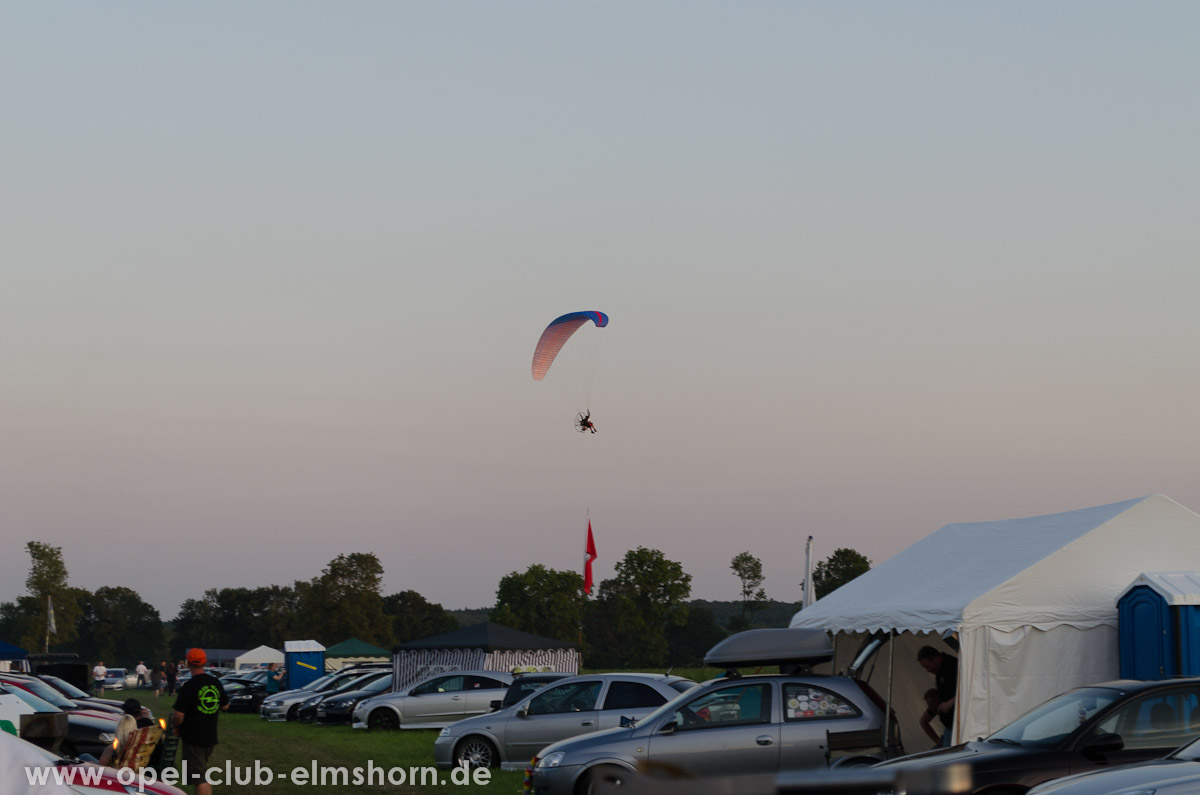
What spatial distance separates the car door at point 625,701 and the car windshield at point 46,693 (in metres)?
8.38

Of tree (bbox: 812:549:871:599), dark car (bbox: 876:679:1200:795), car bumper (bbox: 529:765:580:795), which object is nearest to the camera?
dark car (bbox: 876:679:1200:795)

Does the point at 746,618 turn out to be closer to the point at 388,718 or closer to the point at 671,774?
the point at 388,718

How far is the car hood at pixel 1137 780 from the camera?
21.9 feet

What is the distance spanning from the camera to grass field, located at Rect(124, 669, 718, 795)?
50.1 ft

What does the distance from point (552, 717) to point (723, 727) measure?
4976mm

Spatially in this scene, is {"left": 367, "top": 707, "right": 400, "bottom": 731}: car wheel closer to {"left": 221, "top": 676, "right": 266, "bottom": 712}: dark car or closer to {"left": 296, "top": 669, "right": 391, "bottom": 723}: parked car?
{"left": 296, "top": 669, "right": 391, "bottom": 723}: parked car

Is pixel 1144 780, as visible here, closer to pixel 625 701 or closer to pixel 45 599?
pixel 625 701

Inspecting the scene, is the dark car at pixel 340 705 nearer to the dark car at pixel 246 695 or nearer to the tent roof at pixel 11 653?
the dark car at pixel 246 695

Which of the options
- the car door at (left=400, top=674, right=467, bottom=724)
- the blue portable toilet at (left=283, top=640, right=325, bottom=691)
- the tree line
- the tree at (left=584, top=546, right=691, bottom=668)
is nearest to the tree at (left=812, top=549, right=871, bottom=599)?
the tree line

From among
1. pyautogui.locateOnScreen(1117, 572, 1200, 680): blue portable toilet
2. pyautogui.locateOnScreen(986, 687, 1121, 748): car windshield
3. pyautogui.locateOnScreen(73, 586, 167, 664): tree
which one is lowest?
pyautogui.locateOnScreen(73, 586, 167, 664): tree

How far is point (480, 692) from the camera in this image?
80.5ft

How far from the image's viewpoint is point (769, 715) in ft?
40.8

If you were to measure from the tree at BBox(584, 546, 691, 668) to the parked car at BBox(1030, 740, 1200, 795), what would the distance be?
303ft

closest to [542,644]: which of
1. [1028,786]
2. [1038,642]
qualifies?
[1038,642]
